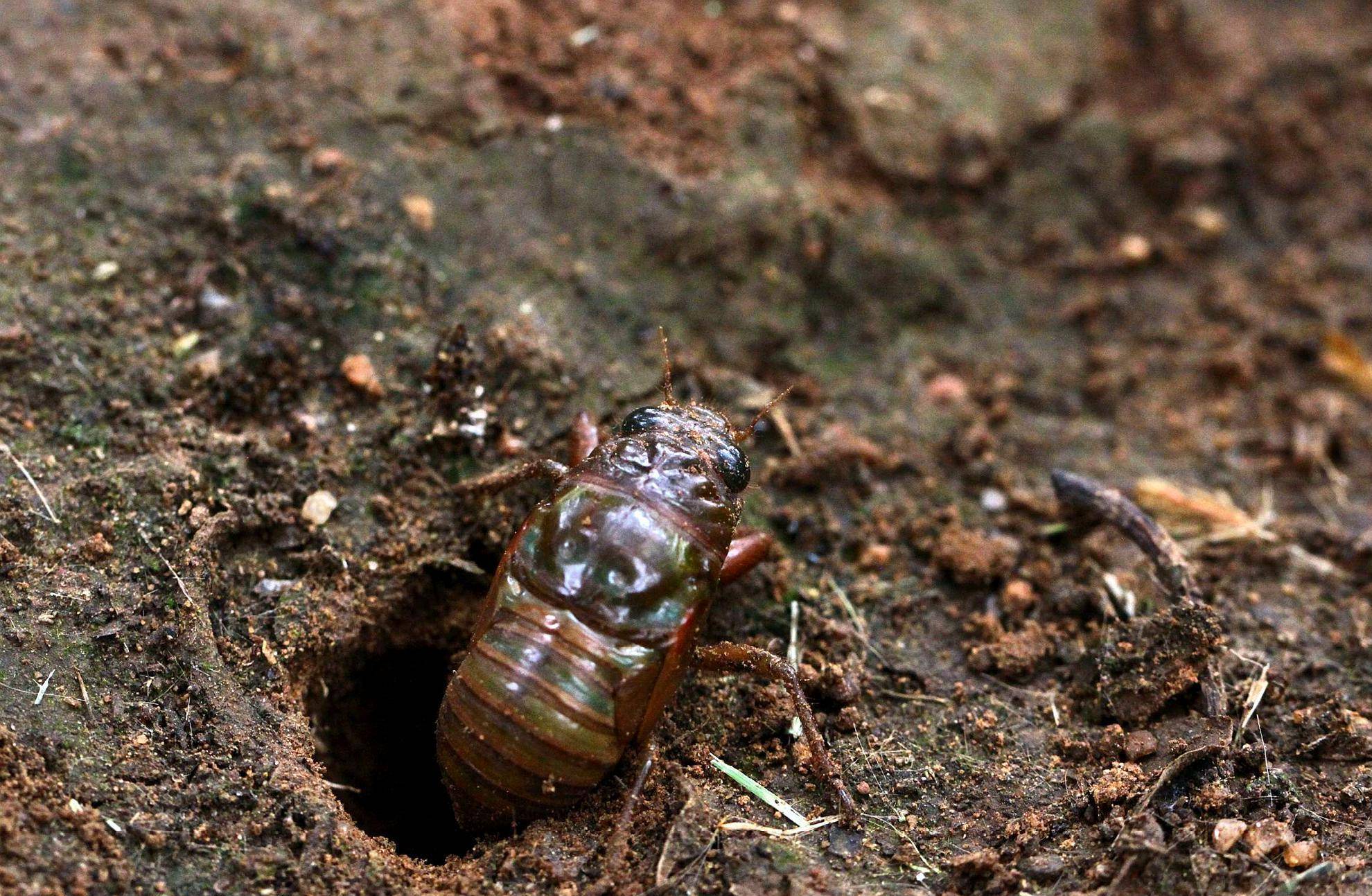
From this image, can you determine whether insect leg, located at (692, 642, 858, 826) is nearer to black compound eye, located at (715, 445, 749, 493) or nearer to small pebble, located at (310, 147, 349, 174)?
black compound eye, located at (715, 445, 749, 493)

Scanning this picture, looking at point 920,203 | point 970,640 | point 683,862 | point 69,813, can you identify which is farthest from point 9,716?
point 920,203

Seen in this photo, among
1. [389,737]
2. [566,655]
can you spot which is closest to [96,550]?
[389,737]

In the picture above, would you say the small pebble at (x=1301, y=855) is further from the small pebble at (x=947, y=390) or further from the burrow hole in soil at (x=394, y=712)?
the burrow hole in soil at (x=394, y=712)

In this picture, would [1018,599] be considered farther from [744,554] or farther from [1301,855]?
[1301,855]

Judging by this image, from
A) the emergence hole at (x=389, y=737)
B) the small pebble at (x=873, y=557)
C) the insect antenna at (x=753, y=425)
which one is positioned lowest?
the emergence hole at (x=389, y=737)

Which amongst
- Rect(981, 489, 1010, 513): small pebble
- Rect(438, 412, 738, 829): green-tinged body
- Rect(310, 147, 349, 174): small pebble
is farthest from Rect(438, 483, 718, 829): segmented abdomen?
Rect(310, 147, 349, 174): small pebble

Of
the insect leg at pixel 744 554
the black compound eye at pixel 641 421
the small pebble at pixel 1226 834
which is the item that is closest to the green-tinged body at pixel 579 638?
the insect leg at pixel 744 554
